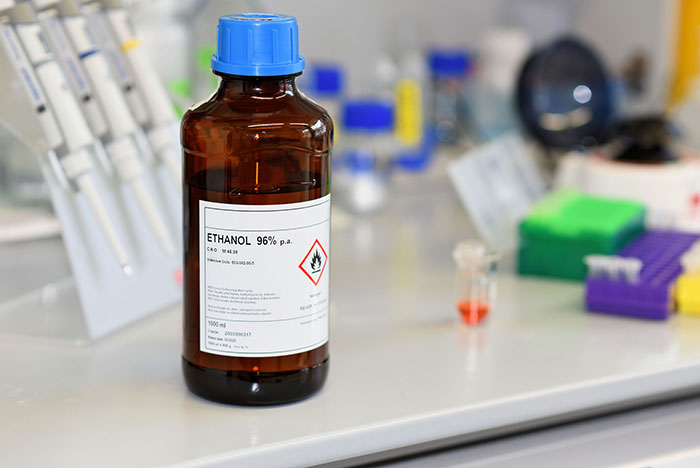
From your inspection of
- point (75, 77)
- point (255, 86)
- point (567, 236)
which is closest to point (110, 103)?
point (75, 77)

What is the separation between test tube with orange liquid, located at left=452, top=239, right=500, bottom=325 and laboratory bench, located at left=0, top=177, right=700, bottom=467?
0.02m

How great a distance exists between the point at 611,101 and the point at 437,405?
1017 millimetres

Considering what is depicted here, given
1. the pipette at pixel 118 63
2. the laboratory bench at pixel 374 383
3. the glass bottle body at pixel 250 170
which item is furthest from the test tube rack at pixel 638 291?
the pipette at pixel 118 63

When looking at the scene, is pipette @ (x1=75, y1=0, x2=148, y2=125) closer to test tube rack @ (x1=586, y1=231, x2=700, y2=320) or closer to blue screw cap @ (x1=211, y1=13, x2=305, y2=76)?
blue screw cap @ (x1=211, y1=13, x2=305, y2=76)

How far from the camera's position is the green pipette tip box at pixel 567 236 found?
1.10m

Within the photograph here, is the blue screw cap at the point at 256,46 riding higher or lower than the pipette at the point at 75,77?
higher

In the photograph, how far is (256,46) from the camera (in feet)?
2.32

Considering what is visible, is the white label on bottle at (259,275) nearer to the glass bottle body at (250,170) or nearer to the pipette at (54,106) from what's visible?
the glass bottle body at (250,170)

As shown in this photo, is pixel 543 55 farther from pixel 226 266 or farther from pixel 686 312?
pixel 226 266

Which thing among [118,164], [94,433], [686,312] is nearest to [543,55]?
[686,312]

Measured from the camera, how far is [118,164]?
97 centimetres

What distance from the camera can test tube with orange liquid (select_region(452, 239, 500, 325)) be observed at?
3.23ft

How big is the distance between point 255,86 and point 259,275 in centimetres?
14

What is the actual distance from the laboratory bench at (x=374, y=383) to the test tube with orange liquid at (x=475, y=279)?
0.02 m
